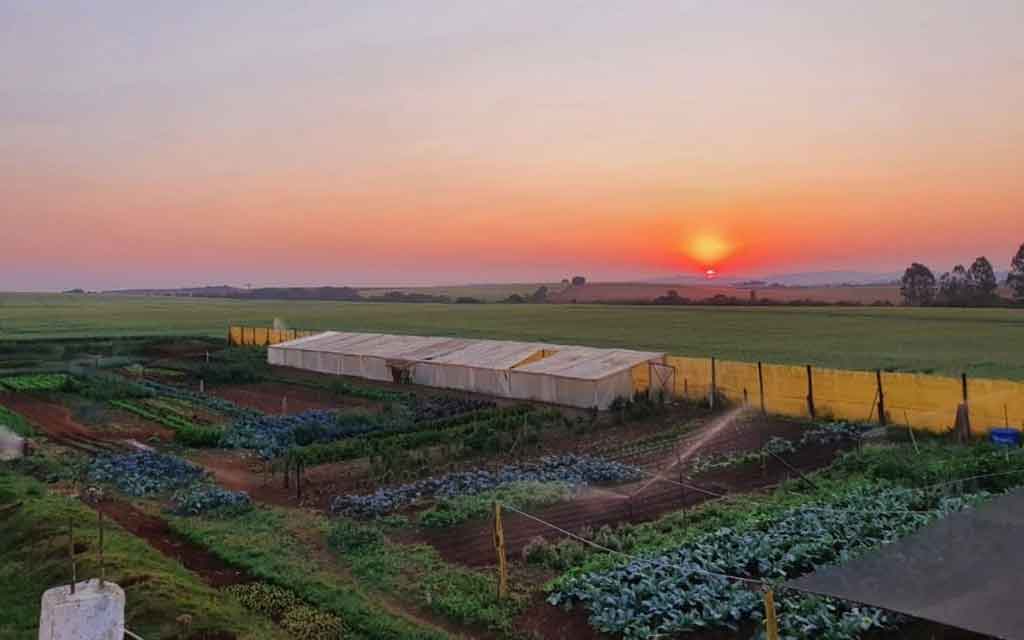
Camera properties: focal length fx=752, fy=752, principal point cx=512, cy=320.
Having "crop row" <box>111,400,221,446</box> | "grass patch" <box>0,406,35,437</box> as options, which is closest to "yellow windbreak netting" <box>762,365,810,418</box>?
"crop row" <box>111,400,221,446</box>

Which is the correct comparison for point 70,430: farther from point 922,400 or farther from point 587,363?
point 922,400

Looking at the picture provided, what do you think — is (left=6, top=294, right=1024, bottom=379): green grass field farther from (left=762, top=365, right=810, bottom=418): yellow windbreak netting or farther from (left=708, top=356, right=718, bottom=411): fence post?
(left=762, top=365, right=810, bottom=418): yellow windbreak netting

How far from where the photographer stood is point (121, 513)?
1387 cm

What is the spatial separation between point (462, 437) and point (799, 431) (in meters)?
8.78

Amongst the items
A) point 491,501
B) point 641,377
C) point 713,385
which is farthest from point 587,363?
point 491,501

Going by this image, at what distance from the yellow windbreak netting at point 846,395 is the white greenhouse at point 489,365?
18.9ft

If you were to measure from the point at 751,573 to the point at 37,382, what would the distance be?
1335 inches

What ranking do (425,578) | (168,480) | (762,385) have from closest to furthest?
(425,578) → (168,480) → (762,385)

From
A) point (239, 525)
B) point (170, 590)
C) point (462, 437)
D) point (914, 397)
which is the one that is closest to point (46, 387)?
point (462, 437)

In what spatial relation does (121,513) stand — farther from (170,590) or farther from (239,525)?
(170,590)

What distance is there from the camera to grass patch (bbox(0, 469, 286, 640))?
8.68 m

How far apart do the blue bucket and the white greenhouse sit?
407 inches

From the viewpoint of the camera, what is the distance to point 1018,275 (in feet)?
246

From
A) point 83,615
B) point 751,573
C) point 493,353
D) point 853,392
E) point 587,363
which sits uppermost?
point 83,615
